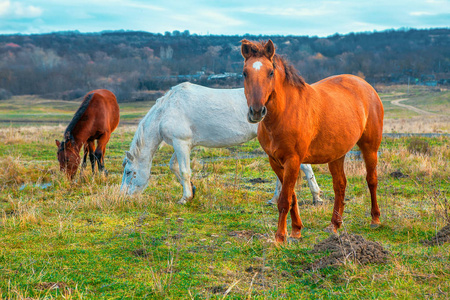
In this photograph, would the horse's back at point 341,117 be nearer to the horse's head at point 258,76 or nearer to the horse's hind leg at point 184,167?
the horse's head at point 258,76

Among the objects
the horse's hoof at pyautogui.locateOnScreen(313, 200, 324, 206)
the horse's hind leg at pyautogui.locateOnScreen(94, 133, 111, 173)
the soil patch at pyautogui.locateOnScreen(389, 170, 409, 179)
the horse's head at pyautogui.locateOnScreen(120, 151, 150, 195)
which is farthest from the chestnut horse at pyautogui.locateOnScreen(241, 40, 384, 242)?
the horse's hind leg at pyautogui.locateOnScreen(94, 133, 111, 173)

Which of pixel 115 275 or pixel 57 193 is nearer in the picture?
pixel 115 275

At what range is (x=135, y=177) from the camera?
7980mm

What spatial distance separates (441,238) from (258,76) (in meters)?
3.03

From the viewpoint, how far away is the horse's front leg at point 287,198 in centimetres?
488

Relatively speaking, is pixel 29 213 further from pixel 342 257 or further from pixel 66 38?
pixel 66 38

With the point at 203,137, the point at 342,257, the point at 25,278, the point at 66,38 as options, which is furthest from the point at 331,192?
the point at 66,38

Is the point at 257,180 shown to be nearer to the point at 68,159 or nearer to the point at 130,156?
the point at 130,156

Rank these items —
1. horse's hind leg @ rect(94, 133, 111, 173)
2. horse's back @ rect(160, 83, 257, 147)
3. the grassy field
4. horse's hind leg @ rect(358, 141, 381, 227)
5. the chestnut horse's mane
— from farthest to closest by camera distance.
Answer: horse's hind leg @ rect(94, 133, 111, 173) < horse's back @ rect(160, 83, 257, 147) < horse's hind leg @ rect(358, 141, 381, 227) < the chestnut horse's mane < the grassy field

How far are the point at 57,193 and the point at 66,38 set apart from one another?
145327 mm

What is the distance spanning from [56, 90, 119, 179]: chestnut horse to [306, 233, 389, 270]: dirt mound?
6.95 meters

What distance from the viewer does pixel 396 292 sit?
11.7ft

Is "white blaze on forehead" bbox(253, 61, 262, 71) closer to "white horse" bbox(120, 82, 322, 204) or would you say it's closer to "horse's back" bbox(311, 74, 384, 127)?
"horse's back" bbox(311, 74, 384, 127)

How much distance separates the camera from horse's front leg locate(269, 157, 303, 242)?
16.0ft
